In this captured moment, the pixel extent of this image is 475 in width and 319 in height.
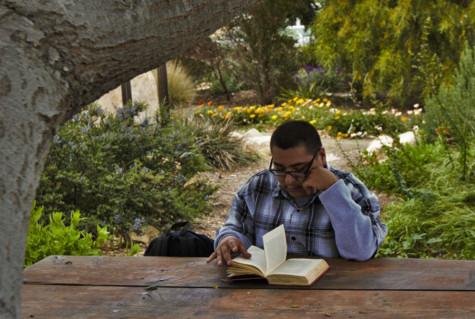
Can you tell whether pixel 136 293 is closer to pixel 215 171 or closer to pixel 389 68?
pixel 215 171

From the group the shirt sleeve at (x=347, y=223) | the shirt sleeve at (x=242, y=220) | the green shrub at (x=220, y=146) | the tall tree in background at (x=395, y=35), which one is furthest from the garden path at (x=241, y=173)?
the shirt sleeve at (x=347, y=223)

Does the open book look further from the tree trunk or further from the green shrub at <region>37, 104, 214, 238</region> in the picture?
the green shrub at <region>37, 104, 214, 238</region>

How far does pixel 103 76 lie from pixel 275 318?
122cm

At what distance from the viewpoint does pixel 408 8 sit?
12.0 metres

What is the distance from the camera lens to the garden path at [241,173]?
22.8 feet

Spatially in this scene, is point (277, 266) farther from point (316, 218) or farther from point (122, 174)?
point (122, 174)

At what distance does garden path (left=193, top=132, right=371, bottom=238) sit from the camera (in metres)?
6.93

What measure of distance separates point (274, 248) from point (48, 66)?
165 centimetres

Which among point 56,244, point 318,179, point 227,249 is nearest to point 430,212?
point 56,244

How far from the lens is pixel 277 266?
113 inches

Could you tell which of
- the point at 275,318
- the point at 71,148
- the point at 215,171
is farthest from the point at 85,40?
the point at 215,171

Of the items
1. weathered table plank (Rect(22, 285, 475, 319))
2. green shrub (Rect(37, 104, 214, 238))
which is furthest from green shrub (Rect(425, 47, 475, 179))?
weathered table plank (Rect(22, 285, 475, 319))

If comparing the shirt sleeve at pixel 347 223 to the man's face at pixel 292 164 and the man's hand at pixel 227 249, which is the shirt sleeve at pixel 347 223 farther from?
the man's hand at pixel 227 249

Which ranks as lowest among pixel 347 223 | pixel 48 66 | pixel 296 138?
pixel 347 223
